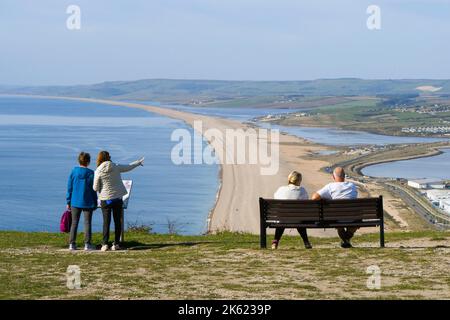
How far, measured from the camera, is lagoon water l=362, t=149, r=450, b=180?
56.4 meters

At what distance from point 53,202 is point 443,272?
3363 cm

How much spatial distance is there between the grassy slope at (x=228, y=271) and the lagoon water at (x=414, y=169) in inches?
1806

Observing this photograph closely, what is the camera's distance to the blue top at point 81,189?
34.1 ft

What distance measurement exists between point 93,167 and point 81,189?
41902 millimetres

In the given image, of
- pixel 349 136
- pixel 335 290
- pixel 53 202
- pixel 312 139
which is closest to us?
pixel 335 290

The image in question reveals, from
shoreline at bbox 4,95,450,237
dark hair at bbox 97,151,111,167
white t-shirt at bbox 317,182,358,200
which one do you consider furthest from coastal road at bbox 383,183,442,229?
dark hair at bbox 97,151,111,167

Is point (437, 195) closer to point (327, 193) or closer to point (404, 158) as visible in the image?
point (404, 158)

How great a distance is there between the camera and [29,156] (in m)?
64.3

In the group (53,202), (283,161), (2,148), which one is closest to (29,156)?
(2,148)

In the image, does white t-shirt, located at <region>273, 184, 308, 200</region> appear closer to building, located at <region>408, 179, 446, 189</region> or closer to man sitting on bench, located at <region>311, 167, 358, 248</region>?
man sitting on bench, located at <region>311, 167, 358, 248</region>

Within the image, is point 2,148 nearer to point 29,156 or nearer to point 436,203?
point 29,156

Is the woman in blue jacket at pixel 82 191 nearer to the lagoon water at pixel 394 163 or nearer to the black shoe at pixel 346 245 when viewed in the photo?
the black shoe at pixel 346 245

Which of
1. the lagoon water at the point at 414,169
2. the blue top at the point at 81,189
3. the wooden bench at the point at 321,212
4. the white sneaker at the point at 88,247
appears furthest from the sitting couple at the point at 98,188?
the lagoon water at the point at 414,169

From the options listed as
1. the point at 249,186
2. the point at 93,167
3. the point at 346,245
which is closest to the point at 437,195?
the point at 249,186
